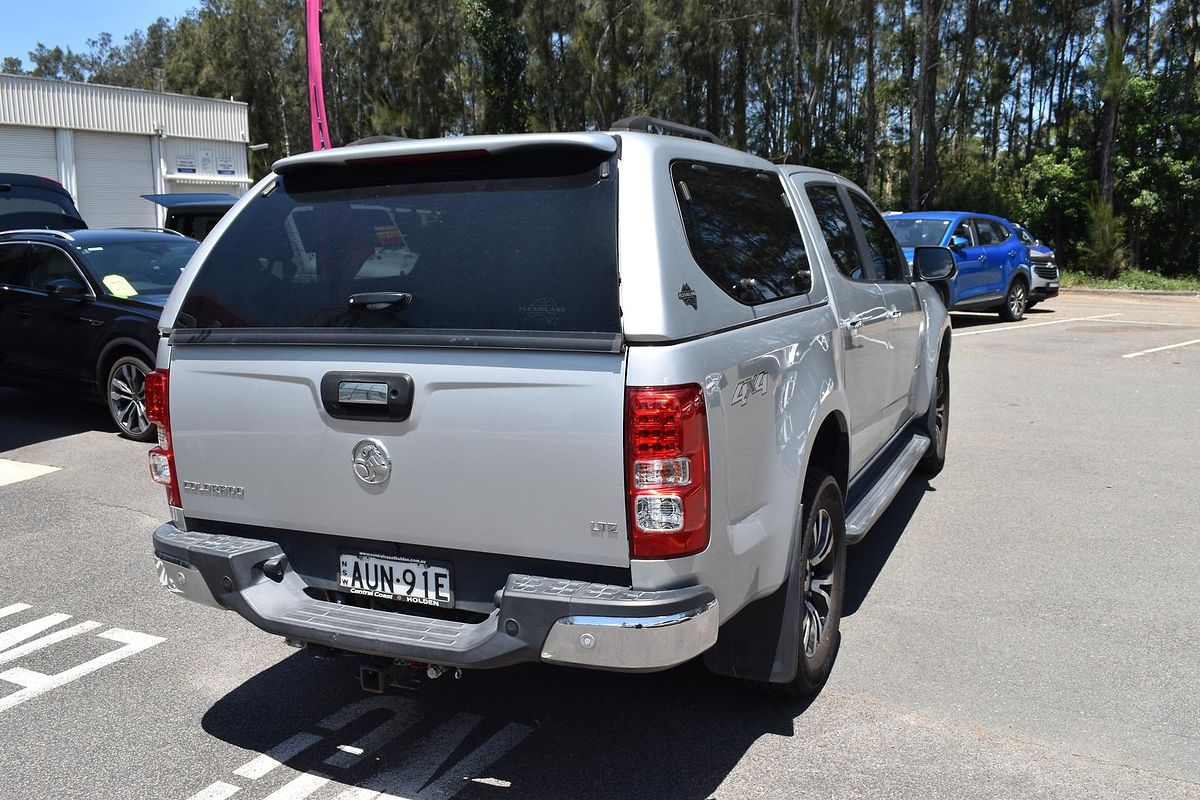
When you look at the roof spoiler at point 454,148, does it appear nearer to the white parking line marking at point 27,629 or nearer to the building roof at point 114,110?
the white parking line marking at point 27,629

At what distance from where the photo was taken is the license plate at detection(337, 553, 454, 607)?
3.17 m

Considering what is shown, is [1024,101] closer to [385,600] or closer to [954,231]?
[954,231]

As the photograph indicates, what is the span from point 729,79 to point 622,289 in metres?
47.6

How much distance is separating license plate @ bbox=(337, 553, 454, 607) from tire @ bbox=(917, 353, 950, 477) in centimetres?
434

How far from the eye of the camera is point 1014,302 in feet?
61.7

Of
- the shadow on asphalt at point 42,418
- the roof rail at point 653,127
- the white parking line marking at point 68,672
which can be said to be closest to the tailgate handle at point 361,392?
the roof rail at point 653,127

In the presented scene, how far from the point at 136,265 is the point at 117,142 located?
99.3ft

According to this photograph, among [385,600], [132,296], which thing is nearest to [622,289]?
[385,600]

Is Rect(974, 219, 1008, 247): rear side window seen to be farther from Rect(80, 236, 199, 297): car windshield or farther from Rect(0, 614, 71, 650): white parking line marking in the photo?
Rect(0, 614, 71, 650): white parking line marking

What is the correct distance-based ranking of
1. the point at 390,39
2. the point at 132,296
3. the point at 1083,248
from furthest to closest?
1. the point at 390,39
2. the point at 1083,248
3. the point at 132,296

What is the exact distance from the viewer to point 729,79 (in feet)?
157

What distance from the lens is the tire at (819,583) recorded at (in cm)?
377

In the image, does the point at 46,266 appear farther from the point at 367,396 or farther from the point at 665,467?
the point at 665,467

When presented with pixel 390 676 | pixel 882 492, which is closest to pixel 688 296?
pixel 390 676
